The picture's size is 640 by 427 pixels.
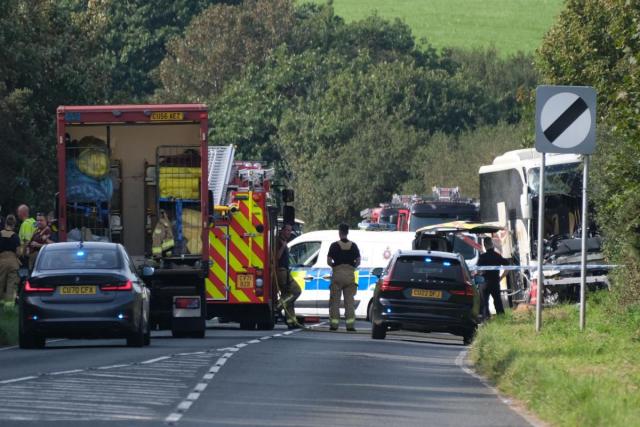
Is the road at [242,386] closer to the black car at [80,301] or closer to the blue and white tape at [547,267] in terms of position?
the black car at [80,301]

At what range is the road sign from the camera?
20969 millimetres

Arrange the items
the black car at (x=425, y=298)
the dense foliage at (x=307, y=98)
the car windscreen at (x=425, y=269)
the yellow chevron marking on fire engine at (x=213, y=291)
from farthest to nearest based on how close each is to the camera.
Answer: the dense foliage at (x=307, y=98)
the yellow chevron marking on fire engine at (x=213, y=291)
the car windscreen at (x=425, y=269)
the black car at (x=425, y=298)

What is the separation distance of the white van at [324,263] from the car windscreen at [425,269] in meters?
6.88

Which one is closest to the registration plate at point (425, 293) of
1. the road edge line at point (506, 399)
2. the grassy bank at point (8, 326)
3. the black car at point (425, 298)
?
the black car at point (425, 298)

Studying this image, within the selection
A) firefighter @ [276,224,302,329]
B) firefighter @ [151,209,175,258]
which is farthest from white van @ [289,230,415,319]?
firefighter @ [151,209,175,258]

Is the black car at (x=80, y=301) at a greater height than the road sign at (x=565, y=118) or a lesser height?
lesser

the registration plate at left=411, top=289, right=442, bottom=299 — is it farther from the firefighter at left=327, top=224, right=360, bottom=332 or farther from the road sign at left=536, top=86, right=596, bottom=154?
the road sign at left=536, top=86, right=596, bottom=154

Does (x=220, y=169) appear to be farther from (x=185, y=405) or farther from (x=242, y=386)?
(x=185, y=405)

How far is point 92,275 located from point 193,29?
72.4 m

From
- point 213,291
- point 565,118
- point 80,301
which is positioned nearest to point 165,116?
point 80,301

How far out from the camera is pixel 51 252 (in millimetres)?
24578

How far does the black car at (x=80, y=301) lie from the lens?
77.8ft

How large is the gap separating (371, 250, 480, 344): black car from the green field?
292 feet

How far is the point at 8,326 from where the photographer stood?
28234 mm
